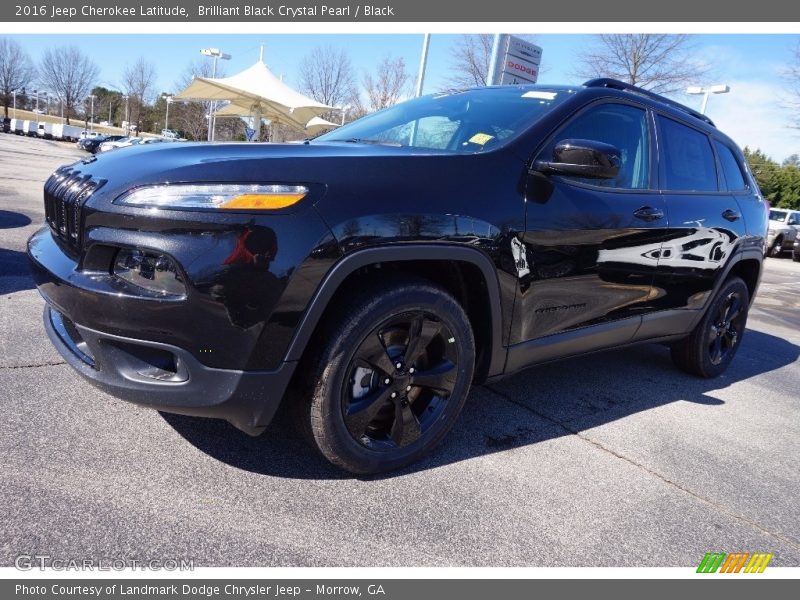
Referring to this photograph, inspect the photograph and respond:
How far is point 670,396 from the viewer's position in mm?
3910

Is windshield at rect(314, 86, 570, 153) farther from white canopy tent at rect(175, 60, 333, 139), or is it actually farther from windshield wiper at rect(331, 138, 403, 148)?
white canopy tent at rect(175, 60, 333, 139)

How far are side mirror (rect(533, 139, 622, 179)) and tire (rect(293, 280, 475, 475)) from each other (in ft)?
2.50

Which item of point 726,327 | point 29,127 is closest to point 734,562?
point 726,327

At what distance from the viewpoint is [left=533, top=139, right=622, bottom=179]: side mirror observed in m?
2.45

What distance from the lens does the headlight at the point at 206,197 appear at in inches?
71.3

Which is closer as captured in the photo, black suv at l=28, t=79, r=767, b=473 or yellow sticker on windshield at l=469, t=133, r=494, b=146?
black suv at l=28, t=79, r=767, b=473

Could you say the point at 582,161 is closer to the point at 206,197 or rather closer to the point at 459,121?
the point at 459,121

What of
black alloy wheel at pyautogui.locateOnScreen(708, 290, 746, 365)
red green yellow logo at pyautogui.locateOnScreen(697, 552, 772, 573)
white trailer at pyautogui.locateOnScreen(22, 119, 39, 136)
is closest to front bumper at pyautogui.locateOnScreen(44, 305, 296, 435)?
red green yellow logo at pyautogui.locateOnScreen(697, 552, 772, 573)

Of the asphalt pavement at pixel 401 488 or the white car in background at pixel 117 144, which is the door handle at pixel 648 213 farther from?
the white car in background at pixel 117 144

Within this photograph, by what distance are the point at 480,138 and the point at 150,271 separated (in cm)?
161

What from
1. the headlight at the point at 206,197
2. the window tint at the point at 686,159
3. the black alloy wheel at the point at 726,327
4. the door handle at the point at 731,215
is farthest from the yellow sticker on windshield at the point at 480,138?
the black alloy wheel at the point at 726,327

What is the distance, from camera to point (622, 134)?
319 centimetres

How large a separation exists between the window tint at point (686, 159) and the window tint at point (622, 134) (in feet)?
0.80

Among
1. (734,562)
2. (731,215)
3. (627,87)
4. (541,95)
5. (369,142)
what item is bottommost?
(734,562)
